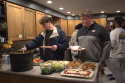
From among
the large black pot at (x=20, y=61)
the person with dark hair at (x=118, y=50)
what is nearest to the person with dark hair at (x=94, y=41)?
the person with dark hair at (x=118, y=50)

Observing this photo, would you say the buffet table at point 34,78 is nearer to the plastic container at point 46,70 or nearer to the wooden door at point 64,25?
the plastic container at point 46,70

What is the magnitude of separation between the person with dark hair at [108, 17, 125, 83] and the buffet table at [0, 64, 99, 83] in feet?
4.01

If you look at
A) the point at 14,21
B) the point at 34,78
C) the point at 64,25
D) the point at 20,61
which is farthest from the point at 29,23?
the point at 64,25

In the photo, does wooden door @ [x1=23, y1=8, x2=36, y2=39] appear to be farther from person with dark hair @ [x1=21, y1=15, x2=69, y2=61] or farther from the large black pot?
the large black pot

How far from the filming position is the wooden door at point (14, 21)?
279 centimetres

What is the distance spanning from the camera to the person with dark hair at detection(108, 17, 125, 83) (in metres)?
2.55

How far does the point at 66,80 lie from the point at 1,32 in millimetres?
2010

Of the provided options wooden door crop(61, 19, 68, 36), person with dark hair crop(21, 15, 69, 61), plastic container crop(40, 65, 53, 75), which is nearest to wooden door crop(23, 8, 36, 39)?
person with dark hair crop(21, 15, 69, 61)

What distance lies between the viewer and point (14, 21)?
2947 mm

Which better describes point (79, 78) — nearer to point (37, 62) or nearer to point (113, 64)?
point (37, 62)

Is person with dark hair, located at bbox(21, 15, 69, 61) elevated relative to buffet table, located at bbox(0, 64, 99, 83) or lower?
elevated

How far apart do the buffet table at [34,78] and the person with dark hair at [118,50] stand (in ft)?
4.01

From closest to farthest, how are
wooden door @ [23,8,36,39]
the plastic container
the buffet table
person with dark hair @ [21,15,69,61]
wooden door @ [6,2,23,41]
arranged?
the buffet table
the plastic container
person with dark hair @ [21,15,69,61]
wooden door @ [6,2,23,41]
wooden door @ [23,8,36,39]

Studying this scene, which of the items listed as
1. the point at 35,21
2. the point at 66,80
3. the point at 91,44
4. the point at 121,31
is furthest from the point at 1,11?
the point at 121,31
